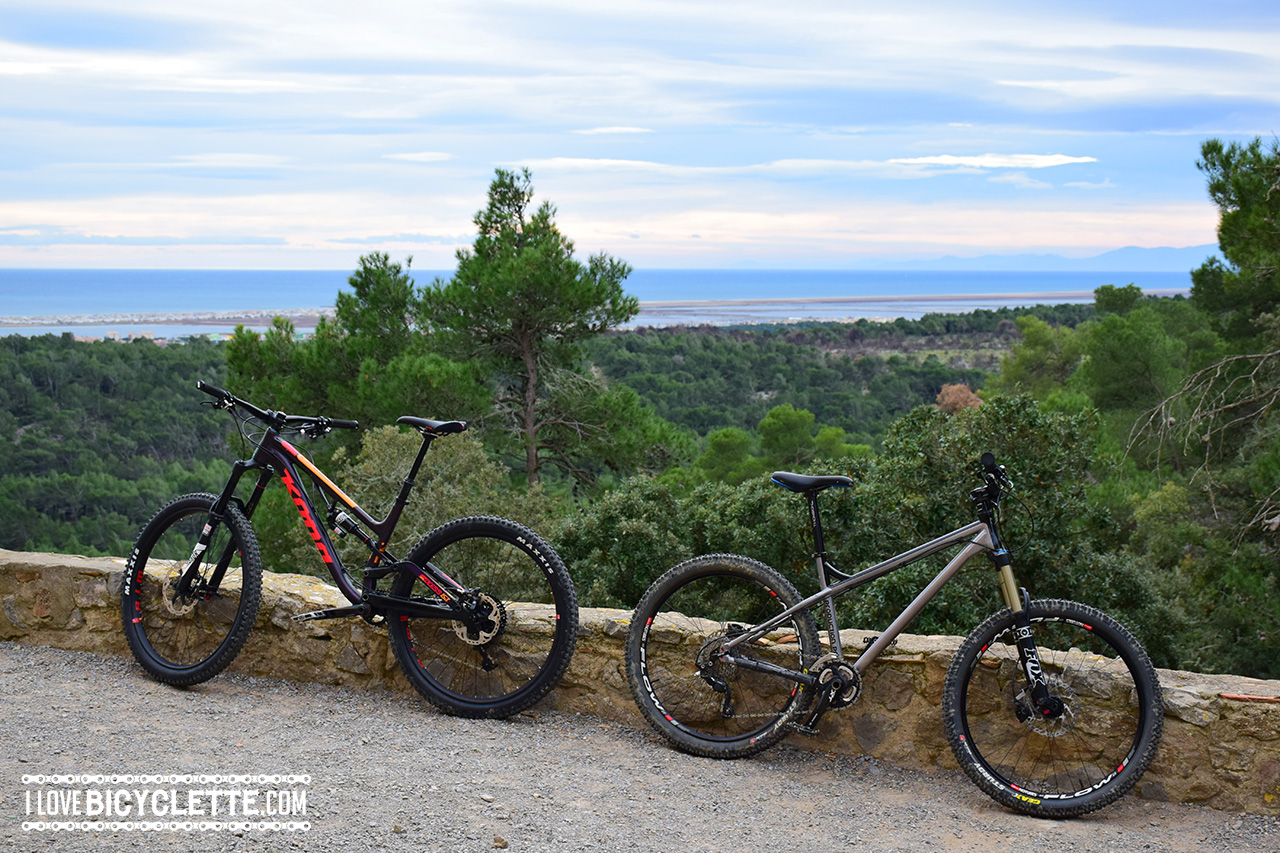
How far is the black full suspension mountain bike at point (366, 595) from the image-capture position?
151 inches

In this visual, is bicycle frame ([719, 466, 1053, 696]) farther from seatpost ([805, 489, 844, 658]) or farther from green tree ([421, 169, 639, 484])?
green tree ([421, 169, 639, 484])

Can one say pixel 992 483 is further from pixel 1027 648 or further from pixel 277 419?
pixel 277 419

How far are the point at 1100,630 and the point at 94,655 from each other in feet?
14.3

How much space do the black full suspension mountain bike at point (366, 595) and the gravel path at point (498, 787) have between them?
18cm

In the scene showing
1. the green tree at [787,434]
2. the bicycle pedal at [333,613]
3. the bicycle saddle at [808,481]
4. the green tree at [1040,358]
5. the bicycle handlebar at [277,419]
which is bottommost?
the green tree at [787,434]

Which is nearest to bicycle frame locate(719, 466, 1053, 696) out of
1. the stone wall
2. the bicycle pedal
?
the stone wall

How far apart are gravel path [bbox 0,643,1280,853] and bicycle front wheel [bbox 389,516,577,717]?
0.43ft

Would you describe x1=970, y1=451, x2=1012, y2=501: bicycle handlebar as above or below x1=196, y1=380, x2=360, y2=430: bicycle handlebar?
below

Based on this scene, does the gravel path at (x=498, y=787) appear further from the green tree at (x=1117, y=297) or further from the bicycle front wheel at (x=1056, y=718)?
the green tree at (x=1117, y=297)

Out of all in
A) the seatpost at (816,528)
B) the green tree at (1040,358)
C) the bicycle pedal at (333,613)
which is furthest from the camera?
the green tree at (1040,358)

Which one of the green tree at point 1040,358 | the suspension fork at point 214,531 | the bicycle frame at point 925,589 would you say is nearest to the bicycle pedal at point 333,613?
the suspension fork at point 214,531

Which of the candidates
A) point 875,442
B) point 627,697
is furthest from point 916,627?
point 875,442

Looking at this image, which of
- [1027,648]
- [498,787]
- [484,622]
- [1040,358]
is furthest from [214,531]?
[1040,358]

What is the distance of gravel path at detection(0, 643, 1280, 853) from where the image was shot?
2.94 m
